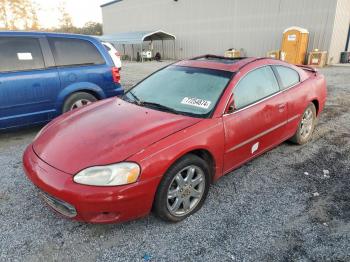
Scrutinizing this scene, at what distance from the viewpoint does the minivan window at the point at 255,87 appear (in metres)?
3.27

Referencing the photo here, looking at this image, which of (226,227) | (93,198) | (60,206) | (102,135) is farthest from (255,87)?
(60,206)

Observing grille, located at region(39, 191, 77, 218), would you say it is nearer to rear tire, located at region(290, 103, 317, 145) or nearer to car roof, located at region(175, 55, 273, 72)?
car roof, located at region(175, 55, 273, 72)

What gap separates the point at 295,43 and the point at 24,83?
14.3m

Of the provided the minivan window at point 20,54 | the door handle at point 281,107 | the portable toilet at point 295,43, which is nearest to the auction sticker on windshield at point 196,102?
the door handle at point 281,107

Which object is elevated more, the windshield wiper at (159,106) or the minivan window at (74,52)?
the minivan window at (74,52)

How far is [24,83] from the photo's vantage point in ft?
15.0

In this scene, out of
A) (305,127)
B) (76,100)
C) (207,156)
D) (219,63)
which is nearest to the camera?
(207,156)

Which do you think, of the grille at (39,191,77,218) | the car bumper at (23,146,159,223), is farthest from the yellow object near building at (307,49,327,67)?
the grille at (39,191,77,218)

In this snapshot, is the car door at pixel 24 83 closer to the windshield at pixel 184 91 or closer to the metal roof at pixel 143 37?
the windshield at pixel 184 91

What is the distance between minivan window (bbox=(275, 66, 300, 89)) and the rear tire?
535 millimetres

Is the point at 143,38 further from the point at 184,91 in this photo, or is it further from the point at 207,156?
the point at 207,156

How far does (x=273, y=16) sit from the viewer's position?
56.2 feet

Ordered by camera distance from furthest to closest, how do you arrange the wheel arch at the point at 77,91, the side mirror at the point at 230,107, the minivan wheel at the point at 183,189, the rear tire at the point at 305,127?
the wheel arch at the point at 77,91, the rear tire at the point at 305,127, the side mirror at the point at 230,107, the minivan wheel at the point at 183,189

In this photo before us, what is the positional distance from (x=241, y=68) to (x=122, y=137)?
5.55 feet
